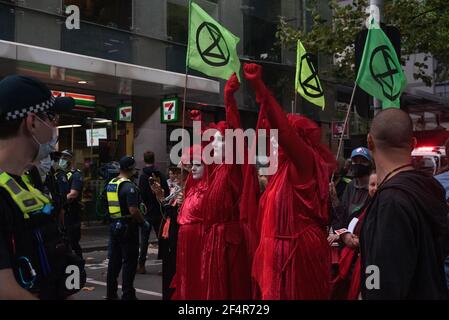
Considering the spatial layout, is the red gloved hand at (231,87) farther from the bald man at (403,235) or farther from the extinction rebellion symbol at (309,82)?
the bald man at (403,235)

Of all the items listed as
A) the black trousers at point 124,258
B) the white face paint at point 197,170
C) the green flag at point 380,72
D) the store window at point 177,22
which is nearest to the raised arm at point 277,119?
the white face paint at point 197,170

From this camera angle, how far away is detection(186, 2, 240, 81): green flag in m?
5.70

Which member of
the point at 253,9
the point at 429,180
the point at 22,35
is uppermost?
the point at 253,9

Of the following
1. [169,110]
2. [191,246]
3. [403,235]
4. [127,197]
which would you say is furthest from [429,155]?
[403,235]

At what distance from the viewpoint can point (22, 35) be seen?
522 inches

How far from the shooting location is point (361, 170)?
5.24 meters

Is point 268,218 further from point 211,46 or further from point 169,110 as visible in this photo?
point 169,110

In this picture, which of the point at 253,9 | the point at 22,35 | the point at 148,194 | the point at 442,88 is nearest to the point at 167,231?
the point at 148,194

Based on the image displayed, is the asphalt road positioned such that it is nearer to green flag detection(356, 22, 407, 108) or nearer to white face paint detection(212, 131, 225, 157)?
white face paint detection(212, 131, 225, 157)

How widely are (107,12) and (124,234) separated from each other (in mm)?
10198

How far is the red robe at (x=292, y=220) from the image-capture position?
3842 millimetres

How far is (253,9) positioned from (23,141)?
61.5ft

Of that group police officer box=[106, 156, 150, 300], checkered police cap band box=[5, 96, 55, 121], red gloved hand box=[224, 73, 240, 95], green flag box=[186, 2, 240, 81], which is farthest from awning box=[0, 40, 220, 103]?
checkered police cap band box=[5, 96, 55, 121]
